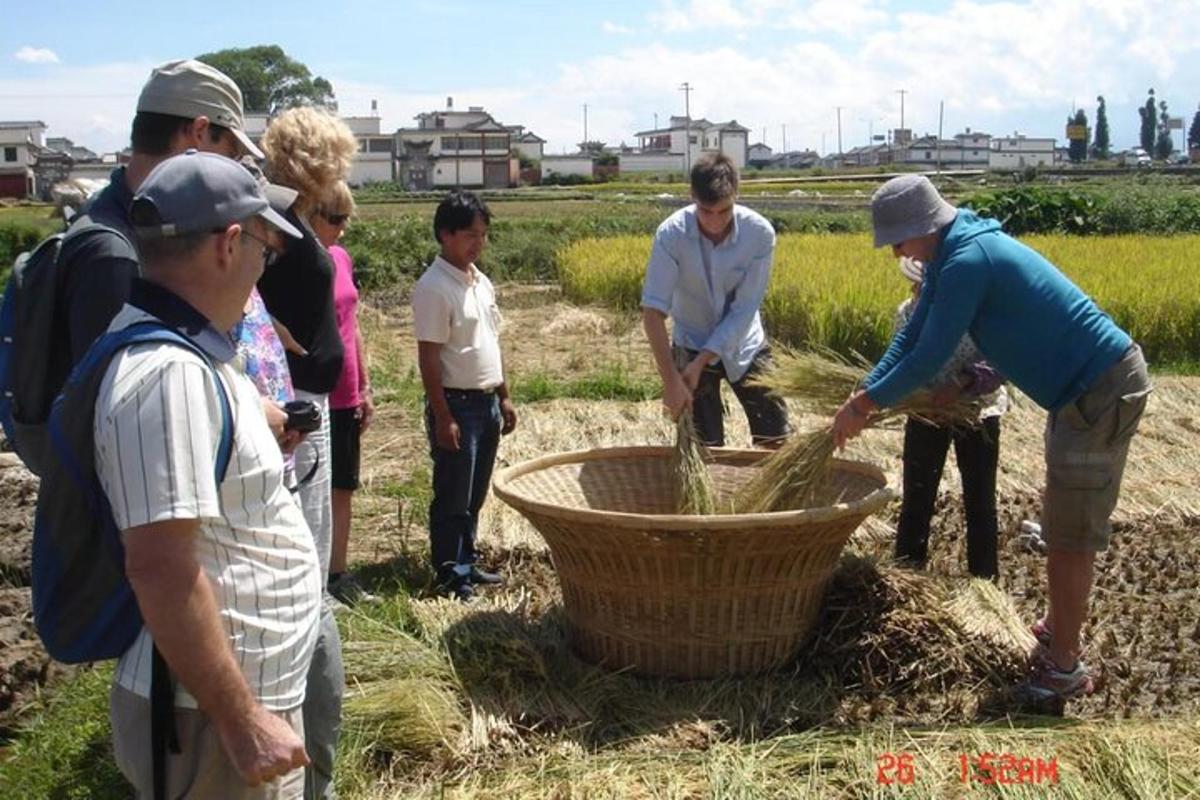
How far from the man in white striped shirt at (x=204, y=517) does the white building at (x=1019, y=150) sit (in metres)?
97.1

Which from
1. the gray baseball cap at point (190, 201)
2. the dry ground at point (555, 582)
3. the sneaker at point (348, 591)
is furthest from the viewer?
the sneaker at point (348, 591)

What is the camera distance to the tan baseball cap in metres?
2.72

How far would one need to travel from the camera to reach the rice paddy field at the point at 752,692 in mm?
3012

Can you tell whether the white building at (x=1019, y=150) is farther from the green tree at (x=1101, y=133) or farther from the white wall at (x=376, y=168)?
the white wall at (x=376, y=168)

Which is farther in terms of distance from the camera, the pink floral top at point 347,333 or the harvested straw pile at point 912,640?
the pink floral top at point 347,333

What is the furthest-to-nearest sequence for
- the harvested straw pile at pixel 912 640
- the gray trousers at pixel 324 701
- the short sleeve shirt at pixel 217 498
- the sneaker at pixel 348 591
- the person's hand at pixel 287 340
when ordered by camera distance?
1. the sneaker at pixel 348 591
2. the harvested straw pile at pixel 912 640
3. the person's hand at pixel 287 340
4. the gray trousers at pixel 324 701
5. the short sleeve shirt at pixel 217 498

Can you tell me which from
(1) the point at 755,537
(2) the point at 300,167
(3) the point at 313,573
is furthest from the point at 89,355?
(1) the point at 755,537

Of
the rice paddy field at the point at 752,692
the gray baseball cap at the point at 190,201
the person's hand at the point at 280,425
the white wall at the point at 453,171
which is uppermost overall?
the white wall at the point at 453,171

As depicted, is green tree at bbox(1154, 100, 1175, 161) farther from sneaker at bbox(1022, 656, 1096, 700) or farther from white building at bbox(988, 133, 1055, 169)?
sneaker at bbox(1022, 656, 1096, 700)

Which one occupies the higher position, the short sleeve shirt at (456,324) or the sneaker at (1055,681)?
the short sleeve shirt at (456,324)

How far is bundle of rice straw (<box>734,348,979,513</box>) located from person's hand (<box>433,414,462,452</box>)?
1.03 metres

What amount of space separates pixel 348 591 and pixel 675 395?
1.37 meters

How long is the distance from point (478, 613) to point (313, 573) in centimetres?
203

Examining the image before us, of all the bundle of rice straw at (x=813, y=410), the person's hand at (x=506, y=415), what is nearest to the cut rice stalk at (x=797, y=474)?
the bundle of rice straw at (x=813, y=410)
